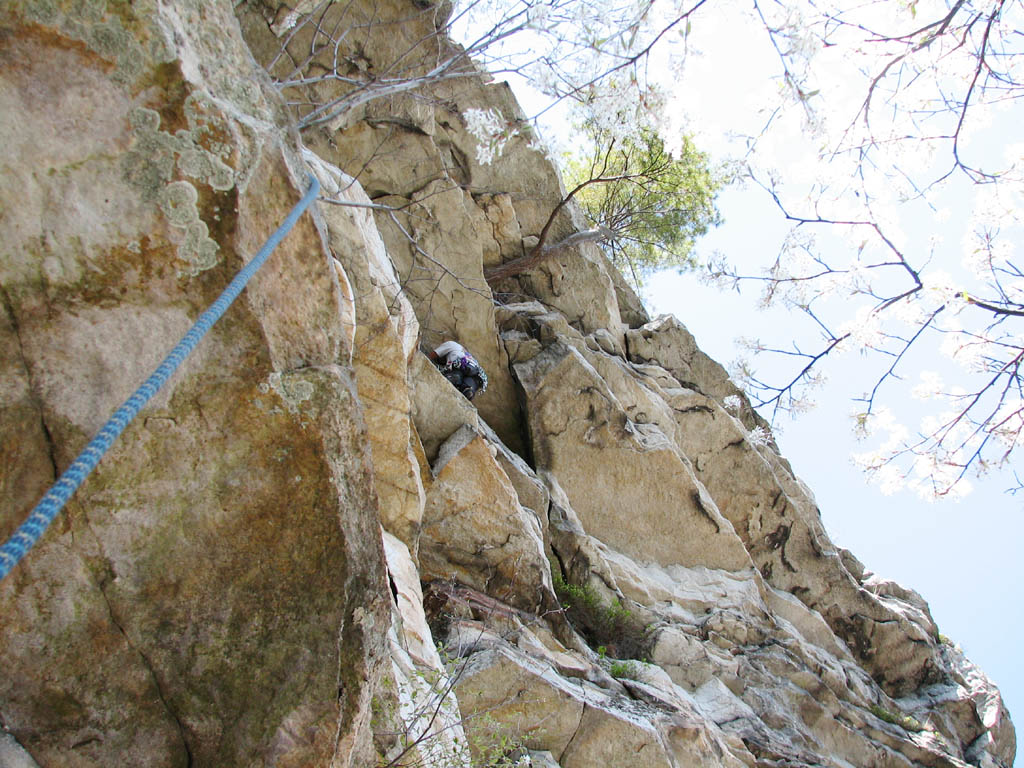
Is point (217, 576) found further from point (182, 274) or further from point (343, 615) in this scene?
point (182, 274)

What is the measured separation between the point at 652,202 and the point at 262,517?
1078cm

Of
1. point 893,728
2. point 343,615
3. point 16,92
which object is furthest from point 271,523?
point 893,728

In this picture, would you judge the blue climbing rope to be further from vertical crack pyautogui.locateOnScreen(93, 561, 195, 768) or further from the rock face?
vertical crack pyautogui.locateOnScreen(93, 561, 195, 768)

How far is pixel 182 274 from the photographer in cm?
255

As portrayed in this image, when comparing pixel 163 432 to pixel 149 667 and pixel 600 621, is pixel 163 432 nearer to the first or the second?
pixel 149 667

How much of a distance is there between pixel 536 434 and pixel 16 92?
20.0 ft

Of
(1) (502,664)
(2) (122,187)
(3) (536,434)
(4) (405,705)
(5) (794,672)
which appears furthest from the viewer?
(3) (536,434)

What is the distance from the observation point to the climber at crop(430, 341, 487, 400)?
23.6ft

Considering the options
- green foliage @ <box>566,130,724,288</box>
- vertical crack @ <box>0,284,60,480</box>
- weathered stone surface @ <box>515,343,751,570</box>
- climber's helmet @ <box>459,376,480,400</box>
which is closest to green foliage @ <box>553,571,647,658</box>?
weathered stone surface @ <box>515,343,751,570</box>

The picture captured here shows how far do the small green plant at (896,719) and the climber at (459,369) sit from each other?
5.73 m

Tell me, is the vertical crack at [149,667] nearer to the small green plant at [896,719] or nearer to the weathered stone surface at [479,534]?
the weathered stone surface at [479,534]

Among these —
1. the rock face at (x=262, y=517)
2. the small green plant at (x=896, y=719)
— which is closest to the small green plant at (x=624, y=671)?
the rock face at (x=262, y=517)

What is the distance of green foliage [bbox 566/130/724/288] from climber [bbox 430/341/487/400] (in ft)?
17.3

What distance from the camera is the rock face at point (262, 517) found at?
2371mm
